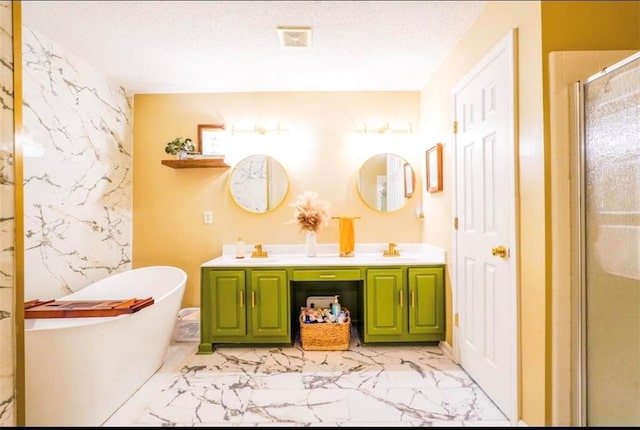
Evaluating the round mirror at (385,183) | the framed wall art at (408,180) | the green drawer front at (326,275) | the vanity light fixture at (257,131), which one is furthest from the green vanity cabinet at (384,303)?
the vanity light fixture at (257,131)

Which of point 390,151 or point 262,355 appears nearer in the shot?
point 262,355

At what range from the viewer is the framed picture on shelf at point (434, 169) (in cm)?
219

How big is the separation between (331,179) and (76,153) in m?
1.91

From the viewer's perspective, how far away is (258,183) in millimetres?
2740

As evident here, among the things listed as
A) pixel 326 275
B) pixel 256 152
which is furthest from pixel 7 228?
pixel 256 152

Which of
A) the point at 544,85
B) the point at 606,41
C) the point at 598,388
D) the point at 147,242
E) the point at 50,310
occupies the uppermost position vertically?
the point at 606,41

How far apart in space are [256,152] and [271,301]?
1321mm

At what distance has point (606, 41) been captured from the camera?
1.14 meters

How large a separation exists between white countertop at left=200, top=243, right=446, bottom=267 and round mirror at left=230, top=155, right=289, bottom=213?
0.38 m

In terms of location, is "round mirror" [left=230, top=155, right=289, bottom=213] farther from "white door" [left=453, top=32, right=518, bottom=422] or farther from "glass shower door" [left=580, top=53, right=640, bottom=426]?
"glass shower door" [left=580, top=53, right=640, bottom=426]

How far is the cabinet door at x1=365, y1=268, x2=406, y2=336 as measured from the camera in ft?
7.39

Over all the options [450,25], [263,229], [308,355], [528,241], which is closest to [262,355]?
[308,355]

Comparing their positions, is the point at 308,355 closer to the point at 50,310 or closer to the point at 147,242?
the point at 50,310

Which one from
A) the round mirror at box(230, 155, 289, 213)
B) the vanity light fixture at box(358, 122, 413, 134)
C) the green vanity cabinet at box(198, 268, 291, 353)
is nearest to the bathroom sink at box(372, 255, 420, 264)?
the green vanity cabinet at box(198, 268, 291, 353)
